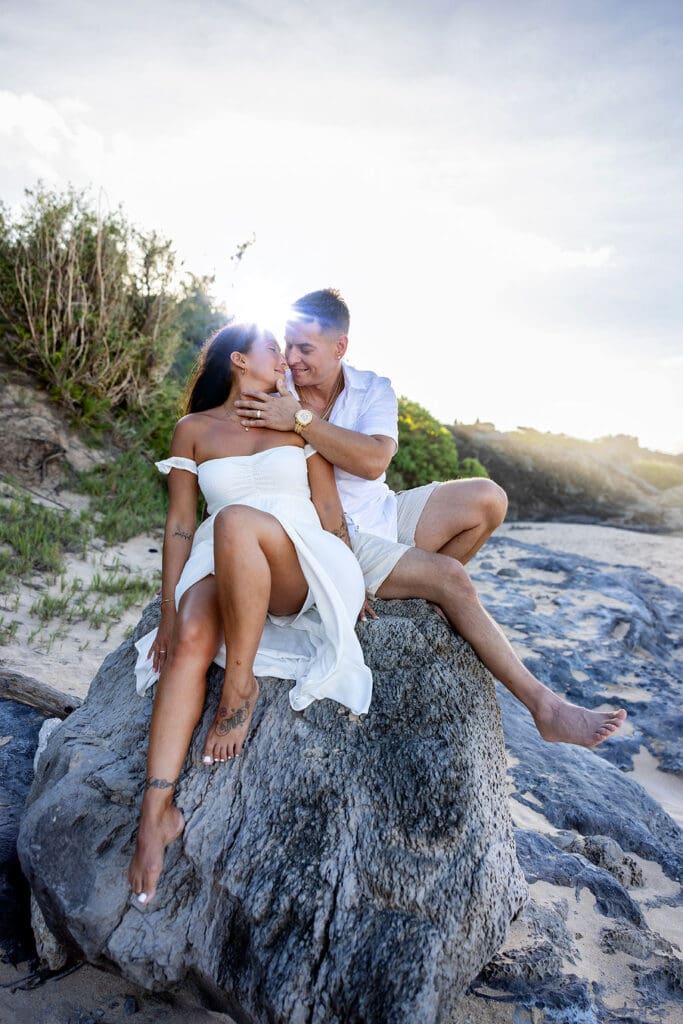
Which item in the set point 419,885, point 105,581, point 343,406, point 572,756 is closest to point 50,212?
point 105,581

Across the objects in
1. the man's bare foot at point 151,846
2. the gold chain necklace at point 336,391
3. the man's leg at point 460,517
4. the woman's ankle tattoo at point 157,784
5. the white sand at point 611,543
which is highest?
the gold chain necklace at point 336,391

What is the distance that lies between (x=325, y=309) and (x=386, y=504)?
3.24 feet

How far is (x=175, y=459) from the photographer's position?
322 centimetres

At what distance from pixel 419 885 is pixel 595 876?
117 centimetres

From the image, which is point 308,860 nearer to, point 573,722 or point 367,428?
point 573,722

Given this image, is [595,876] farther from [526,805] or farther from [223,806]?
[223,806]

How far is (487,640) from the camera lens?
118 inches

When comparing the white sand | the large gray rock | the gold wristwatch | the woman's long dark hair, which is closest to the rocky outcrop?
the large gray rock

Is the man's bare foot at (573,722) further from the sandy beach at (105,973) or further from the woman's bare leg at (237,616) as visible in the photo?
the woman's bare leg at (237,616)

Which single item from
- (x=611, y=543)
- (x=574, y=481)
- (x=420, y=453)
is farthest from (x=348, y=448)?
(x=574, y=481)

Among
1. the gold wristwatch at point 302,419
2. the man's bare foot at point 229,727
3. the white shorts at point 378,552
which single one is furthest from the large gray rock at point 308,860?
the gold wristwatch at point 302,419

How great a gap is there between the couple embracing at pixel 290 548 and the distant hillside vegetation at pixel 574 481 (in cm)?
966

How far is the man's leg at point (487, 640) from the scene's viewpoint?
290 centimetres

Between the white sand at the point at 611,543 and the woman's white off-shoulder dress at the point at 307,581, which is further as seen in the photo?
the white sand at the point at 611,543
